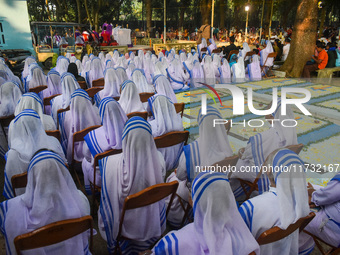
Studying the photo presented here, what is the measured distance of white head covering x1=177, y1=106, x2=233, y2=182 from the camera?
2420mm

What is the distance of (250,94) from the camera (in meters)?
6.89

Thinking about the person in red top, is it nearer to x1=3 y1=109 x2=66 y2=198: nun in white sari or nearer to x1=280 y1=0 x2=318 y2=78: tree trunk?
x1=280 y1=0 x2=318 y2=78: tree trunk

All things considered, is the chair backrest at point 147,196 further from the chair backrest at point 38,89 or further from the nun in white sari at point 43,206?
the chair backrest at point 38,89

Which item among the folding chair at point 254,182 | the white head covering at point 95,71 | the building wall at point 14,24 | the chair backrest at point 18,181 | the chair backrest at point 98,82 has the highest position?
the building wall at point 14,24

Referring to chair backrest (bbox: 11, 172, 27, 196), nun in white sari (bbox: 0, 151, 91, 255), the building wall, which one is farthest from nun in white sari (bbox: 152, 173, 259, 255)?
the building wall

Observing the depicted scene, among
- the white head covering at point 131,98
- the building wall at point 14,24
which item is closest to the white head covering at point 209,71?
the white head covering at point 131,98

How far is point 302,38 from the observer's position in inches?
356

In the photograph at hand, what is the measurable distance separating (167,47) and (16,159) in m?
12.5

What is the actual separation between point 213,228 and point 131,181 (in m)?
0.82

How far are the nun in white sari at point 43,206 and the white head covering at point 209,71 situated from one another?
273 inches

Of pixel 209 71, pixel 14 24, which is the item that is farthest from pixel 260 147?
pixel 14 24

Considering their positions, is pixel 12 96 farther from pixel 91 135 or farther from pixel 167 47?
pixel 167 47

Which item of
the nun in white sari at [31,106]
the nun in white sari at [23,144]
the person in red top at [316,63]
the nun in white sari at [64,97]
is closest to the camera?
the nun in white sari at [23,144]

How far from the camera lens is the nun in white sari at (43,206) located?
5.13ft
